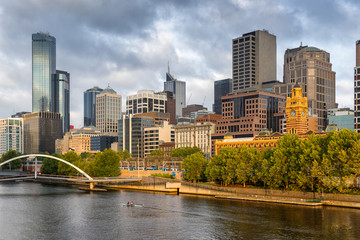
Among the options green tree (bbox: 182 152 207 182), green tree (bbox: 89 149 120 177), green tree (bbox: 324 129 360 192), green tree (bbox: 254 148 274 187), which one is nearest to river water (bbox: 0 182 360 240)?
green tree (bbox: 324 129 360 192)

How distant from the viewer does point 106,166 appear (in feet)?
592

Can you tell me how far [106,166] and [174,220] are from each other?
315 ft

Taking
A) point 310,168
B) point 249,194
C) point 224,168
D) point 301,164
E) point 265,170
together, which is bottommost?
point 249,194

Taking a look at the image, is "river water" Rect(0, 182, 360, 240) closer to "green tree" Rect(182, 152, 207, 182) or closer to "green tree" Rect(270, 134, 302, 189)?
"green tree" Rect(270, 134, 302, 189)

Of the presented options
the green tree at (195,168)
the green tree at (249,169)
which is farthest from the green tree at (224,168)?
the green tree at (195,168)

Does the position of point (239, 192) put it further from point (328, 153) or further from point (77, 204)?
point (77, 204)

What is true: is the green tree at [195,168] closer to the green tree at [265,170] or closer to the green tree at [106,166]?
the green tree at [265,170]

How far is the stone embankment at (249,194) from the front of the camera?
100562mm

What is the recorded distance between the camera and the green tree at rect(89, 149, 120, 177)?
7076 inches

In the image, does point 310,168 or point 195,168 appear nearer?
point 310,168

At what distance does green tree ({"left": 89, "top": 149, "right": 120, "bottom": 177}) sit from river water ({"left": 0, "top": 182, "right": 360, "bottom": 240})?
60106 millimetres

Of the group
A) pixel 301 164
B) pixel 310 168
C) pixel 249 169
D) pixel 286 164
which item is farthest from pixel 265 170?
pixel 310 168

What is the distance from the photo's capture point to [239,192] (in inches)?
4835

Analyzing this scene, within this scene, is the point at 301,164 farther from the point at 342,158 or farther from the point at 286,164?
the point at 342,158
